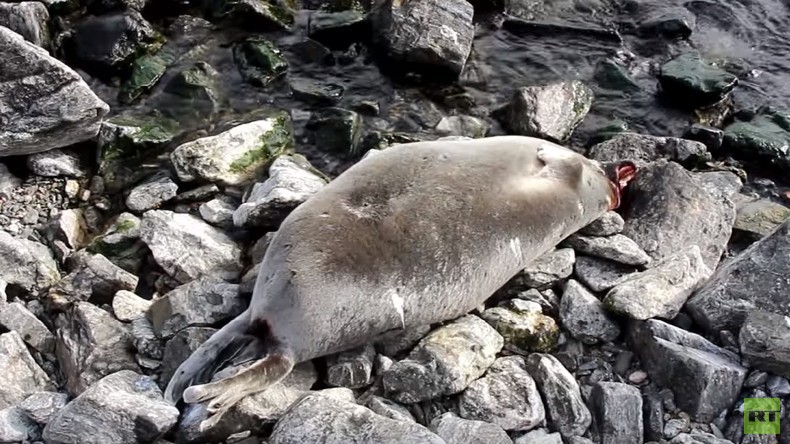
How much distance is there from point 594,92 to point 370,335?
357 centimetres

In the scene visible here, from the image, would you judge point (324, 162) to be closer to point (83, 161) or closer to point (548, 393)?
point (83, 161)

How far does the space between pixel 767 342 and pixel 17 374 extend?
366 cm

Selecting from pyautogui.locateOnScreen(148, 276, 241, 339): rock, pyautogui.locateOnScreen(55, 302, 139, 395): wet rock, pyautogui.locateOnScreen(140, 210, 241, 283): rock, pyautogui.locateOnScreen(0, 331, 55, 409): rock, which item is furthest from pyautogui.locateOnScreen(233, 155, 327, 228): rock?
pyautogui.locateOnScreen(0, 331, 55, 409): rock

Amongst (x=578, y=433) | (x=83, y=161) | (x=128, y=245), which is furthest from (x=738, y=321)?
(x=83, y=161)

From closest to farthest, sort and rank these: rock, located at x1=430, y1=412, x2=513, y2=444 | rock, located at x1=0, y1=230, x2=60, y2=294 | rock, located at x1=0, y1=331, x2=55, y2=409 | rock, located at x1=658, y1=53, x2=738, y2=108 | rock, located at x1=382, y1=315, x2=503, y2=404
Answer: rock, located at x1=430, y1=412, x2=513, y2=444, rock, located at x1=0, y1=331, x2=55, y2=409, rock, located at x1=382, y1=315, x2=503, y2=404, rock, located at x1=0, y1=230, x2=60, y2=294, rock, located at x1=658, y1=53, x2=738, y2=108

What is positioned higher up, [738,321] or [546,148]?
[546,148]

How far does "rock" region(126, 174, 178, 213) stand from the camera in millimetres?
5742

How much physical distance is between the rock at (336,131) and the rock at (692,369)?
8.30ft

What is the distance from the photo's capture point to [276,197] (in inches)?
212

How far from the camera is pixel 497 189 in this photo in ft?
17.0

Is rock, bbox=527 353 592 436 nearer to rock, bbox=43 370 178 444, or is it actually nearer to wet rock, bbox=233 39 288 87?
rock, bbox=43 370 178 444

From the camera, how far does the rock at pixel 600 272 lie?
524cm

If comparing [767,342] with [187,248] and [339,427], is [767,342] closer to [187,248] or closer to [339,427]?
[339,427]

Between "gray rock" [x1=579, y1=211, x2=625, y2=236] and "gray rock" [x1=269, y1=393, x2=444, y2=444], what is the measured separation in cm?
209
